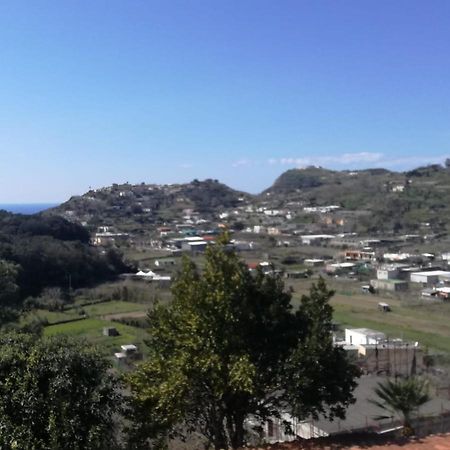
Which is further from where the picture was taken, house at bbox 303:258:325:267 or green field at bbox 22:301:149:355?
house at bbox 303:258:325:267

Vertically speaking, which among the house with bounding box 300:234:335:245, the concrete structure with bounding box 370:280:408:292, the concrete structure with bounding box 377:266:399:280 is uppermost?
the house with bounding box 300:234:335:245

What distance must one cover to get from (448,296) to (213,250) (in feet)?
111

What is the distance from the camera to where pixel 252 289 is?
7.80m

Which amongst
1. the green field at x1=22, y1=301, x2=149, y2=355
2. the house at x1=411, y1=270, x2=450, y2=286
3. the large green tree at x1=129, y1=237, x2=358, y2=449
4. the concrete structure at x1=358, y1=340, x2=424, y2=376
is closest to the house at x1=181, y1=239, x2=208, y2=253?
the house at x1=411, y1=270, x2=450, y2=286

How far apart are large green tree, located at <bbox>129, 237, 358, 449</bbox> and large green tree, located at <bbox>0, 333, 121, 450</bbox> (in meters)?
0.67

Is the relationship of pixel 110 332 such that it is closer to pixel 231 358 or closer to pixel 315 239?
pixel 231 358

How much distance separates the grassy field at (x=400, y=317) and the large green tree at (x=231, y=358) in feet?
58.6

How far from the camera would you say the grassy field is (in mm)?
26719

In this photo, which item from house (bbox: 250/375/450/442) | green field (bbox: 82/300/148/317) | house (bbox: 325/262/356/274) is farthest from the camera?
house (bbox: 325/262/356/274)

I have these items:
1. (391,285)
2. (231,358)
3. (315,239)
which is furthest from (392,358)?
(315,239)

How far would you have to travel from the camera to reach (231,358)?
698 cm

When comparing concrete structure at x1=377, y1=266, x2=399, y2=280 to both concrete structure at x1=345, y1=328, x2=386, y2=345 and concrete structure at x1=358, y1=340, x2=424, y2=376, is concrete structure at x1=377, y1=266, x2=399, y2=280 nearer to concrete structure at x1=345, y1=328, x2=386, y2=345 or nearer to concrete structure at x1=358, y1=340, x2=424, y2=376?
concrete structure at x1=345, y1=328, x2=386, y2=345

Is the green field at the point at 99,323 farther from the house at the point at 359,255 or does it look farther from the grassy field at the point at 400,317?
the house at the point at 359,255

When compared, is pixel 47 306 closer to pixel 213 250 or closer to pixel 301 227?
pixel 213 250
